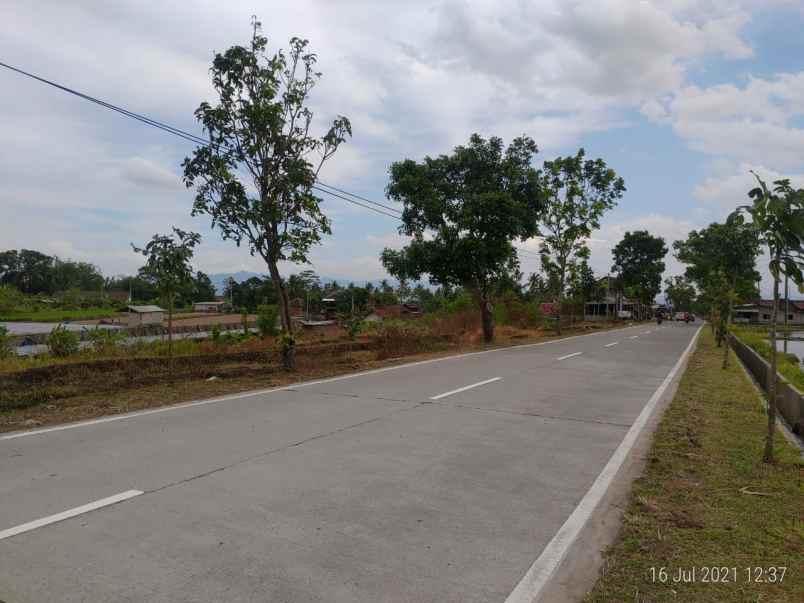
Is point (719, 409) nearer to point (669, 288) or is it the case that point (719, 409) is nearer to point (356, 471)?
point (356, 471)

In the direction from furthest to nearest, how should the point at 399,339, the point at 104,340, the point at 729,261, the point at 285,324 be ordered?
the point at 399,339 < the point at 729,261 < the point at 104,340 < the point at 285,324

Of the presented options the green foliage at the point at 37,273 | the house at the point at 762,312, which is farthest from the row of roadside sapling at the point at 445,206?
the green foliage at the point at 37,273

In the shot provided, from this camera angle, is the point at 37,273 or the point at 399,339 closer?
the point at 399,339

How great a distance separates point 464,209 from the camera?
21.0 metres

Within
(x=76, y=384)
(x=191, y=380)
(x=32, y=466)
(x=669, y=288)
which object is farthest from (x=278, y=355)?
(x=669, y=288)

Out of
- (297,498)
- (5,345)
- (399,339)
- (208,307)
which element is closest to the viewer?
(297,498)

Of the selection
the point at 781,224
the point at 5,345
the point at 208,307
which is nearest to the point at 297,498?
the point at 781,224

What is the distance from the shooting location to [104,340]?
538 inches

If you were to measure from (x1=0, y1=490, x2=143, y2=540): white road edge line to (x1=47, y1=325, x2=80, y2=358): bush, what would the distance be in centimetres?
905

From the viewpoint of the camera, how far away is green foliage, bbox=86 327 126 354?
13.3m

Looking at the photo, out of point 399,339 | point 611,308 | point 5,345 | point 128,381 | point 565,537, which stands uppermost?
point 611,308

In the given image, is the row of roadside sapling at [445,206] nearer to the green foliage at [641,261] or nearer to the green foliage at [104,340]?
the green foliage at [104,340]

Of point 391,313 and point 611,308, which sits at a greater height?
point 611,308

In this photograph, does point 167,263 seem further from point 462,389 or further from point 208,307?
point 208,307
